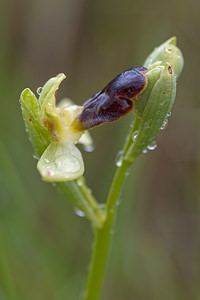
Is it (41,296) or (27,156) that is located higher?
(27,156)

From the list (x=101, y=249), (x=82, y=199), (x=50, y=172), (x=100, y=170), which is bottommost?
(x=100, y=170)

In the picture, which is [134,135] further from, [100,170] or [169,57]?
[100,170]

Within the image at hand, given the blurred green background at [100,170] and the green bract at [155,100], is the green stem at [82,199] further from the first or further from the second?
the blurred green background at [100,170]

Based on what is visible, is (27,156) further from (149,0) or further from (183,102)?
(149,0)

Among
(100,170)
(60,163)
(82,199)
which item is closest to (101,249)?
(82,199)

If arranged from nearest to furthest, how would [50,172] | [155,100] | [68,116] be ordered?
[50,172]
[155,100]
[68,116]

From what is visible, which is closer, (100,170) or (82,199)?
(82,199)

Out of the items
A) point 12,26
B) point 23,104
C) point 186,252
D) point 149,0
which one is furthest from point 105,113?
point 12,26
